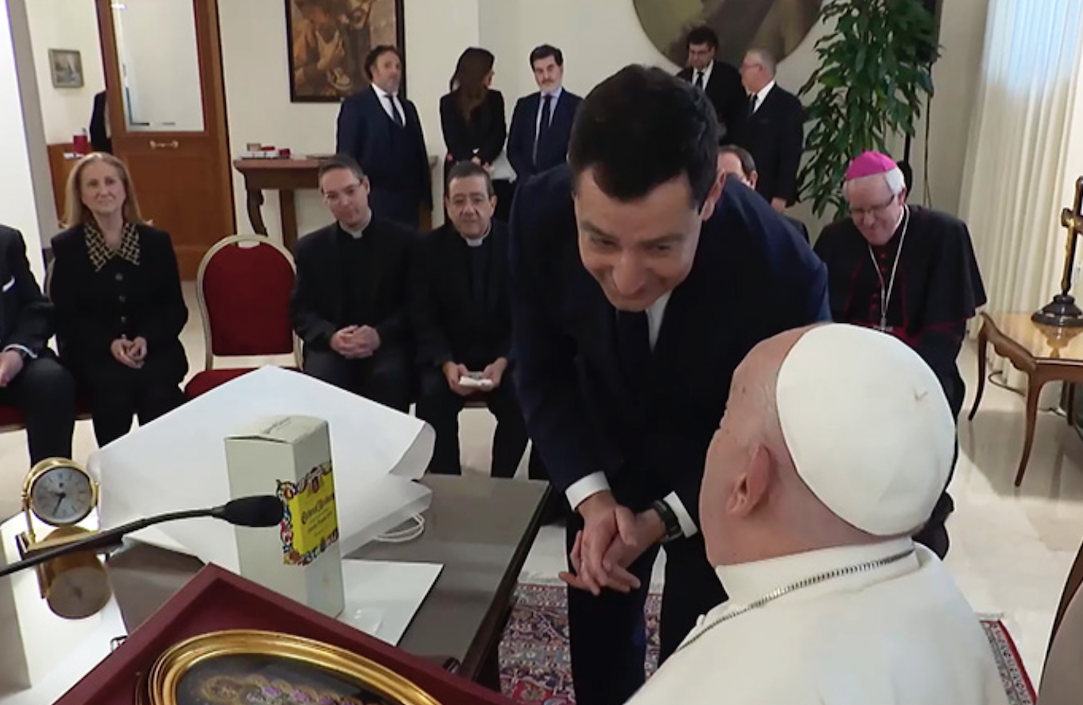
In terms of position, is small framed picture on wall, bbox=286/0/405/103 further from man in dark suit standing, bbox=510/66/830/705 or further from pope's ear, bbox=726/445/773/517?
pope's ear, bbox=726/445/773/517

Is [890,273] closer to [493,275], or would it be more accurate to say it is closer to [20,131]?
[493,275]

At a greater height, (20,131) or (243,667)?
(20,131)

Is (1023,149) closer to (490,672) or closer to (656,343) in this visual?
(656,343)

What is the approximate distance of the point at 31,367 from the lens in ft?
9.86

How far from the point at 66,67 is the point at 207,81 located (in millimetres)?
2452

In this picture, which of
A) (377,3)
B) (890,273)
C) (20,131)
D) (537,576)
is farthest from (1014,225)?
(20,131)

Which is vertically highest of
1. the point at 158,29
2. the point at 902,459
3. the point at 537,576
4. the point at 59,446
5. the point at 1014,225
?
the point at 158,29

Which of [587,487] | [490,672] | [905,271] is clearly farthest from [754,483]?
[905,271]

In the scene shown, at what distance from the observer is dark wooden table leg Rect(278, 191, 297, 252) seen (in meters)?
6.16

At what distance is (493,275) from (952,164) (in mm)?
3669

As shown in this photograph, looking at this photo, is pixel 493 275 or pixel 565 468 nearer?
pixel 565 468

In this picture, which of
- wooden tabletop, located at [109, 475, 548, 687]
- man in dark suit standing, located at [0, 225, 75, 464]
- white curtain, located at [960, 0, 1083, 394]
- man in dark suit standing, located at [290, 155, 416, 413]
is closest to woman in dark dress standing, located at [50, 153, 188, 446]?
man in dark suit standing, located at [0, 225, 75, 464]

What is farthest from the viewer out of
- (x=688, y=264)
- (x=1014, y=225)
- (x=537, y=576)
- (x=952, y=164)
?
(x=952, y=164)

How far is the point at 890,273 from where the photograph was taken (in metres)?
3.15
